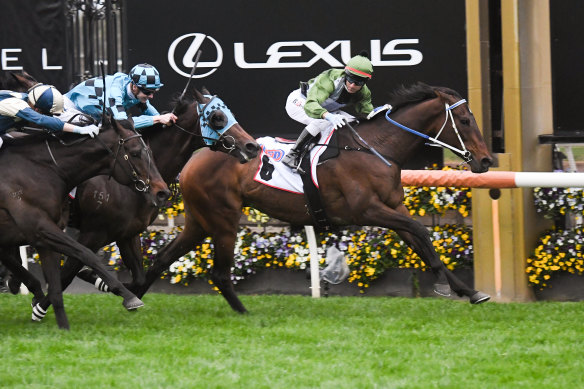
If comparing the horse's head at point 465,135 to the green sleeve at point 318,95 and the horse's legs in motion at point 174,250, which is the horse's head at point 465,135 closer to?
the green sleeve at point 318,95

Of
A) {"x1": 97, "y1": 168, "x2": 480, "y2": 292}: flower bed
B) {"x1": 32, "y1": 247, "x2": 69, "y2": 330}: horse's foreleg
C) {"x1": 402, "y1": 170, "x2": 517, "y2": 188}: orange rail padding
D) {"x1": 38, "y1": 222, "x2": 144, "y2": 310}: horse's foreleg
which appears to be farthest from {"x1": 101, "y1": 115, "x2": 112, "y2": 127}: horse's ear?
{"x1": 402, "y1": 170, "x2": 517, "y2": 188}: orange rail padding

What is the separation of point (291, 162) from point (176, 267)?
76.0 inches

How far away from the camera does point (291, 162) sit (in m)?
7.47

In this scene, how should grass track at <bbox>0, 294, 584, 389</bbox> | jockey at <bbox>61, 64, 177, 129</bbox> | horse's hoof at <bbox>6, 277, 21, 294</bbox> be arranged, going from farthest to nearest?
horse's hoof at <bbox>6, 277, 21, 294</bbox>, jockey at <bbox>61, 64, 177, 129</bbox>, grass track at <bbox>0, 294, 584, 389</bbox>

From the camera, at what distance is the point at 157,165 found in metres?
7.57

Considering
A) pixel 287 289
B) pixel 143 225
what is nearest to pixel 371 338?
pixel 143 225

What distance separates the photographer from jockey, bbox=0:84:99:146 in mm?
6738

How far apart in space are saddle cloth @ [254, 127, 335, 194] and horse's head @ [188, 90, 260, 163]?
0.59 ft

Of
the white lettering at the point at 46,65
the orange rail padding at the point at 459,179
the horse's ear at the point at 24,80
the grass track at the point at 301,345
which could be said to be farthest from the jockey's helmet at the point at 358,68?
the white lettering at the point at 46,65

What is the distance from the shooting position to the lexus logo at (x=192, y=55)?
9195mm

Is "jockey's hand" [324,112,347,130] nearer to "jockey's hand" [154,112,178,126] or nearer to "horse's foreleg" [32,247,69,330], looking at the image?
"jockey's hand" [154,112,178,126]

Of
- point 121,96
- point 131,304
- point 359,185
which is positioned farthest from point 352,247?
point 131,304

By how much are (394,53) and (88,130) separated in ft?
9.98

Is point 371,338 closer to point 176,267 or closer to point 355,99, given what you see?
point 355,99
